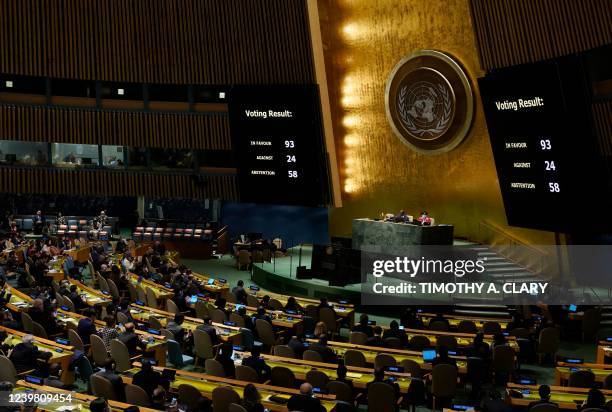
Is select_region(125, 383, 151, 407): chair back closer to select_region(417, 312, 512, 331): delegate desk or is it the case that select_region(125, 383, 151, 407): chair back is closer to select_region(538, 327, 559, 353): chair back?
select_region(417, 312, 512, 331): delegate desk

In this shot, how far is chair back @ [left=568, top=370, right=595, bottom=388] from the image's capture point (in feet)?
32.8

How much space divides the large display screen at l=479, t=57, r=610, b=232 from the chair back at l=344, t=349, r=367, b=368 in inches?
239

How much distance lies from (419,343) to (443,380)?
1.97 m

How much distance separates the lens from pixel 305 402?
8.15 m

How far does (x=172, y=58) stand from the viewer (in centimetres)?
2250

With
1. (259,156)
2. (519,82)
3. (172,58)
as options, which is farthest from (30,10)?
(519,82)

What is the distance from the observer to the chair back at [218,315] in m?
13.9

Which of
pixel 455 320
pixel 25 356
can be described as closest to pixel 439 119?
pixel 455 320

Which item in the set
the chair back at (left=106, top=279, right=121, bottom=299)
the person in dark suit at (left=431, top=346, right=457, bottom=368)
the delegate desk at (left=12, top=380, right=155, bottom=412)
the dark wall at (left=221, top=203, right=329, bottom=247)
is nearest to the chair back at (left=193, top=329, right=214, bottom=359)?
the delegate desk at (left=12, top=380, right=155, bottom=412)

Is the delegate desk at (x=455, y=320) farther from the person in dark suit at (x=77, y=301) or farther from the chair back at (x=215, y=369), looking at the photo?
the person in dark suit at (x=77, y=301)

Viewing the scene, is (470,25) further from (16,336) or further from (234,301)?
(16,336)

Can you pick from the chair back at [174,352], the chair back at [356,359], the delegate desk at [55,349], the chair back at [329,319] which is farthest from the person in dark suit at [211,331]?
the chair back at [329,319]

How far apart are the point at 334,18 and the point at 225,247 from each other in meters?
9.88

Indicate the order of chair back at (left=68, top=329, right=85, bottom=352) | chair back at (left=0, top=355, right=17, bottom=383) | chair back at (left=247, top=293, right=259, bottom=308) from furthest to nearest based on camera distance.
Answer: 1. chair back at (left=247, top=293, right=259, bottom=308)
2. chair back at (left=68, top=329, right=85, bottom=352)
3. chair back at (left=0, top=355, right=17, bottom=383)
